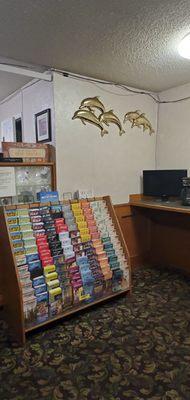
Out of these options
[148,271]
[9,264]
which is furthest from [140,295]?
[9,264]

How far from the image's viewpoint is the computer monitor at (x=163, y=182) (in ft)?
10.6

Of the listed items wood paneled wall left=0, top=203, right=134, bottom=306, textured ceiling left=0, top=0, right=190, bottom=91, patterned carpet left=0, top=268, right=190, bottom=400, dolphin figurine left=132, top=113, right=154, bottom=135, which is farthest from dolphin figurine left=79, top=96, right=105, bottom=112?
patterned carpet left=0, top=268, right=190, bottom=400

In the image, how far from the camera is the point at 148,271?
3.45 metres

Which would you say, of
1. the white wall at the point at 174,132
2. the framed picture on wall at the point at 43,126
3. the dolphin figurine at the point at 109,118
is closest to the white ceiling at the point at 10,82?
the framed picture on wall at the point at 43,126

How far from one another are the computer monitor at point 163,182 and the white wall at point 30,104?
1378 mm

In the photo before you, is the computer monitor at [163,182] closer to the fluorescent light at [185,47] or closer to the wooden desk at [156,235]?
the wooden desk at [156,235]

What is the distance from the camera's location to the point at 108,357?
1878 millimetres

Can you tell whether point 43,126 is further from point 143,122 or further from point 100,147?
point 143,122

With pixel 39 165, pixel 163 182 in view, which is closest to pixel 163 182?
pixel 163 182

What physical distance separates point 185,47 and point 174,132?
1.38 meters

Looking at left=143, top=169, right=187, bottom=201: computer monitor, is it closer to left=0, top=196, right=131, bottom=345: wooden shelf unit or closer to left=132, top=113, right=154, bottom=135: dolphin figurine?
left=132, top=113, right=154, bottom=135: dolphin figurine

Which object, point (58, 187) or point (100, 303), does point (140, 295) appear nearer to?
point (100, 303)

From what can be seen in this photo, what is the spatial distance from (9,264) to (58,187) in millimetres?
984

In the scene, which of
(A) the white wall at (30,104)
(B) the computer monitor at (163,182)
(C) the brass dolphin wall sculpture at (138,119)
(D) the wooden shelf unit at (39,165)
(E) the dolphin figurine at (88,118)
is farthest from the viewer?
(C) the brass dolphin wall sculpture at (138,119)
